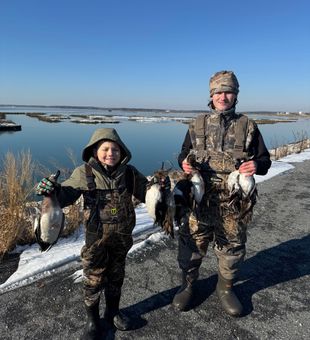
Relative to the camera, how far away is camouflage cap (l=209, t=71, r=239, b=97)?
118 inches

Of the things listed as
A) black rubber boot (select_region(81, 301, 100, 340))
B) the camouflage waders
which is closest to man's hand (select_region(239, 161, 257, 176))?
the camouflage waders

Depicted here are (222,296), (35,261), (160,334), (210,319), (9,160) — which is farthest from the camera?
(9,160)

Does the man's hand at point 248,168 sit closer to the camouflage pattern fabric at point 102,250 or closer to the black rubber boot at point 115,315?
the camouflage pattern fabric at point 102,250

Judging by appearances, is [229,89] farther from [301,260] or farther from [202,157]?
[301,260]

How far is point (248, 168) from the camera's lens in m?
2.88

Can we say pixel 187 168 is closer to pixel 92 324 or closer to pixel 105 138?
pixel 105 138

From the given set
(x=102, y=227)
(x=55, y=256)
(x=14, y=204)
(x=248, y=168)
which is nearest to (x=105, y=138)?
(x=102, y=227)

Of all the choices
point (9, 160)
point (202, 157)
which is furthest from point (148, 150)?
point (202, 157)

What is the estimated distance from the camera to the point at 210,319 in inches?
122

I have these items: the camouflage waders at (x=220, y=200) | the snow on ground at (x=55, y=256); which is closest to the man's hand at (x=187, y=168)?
the camouflage waders at (x=220, y=200)

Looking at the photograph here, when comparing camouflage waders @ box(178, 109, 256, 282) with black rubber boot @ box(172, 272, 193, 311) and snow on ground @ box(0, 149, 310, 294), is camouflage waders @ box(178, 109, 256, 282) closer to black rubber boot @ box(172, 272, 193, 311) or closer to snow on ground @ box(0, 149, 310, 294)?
black rubber boot @ box(172, 272, 193, 311)

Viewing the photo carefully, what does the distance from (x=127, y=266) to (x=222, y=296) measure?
129 centimetres

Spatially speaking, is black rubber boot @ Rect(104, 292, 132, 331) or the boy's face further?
black rubber boot @ Rect(104, 292, 132, 331)

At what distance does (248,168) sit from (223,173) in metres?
0.29
